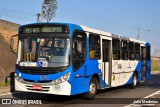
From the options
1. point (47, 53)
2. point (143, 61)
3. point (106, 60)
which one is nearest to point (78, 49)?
point (47, 53)

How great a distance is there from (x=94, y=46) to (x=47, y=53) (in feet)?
8.57

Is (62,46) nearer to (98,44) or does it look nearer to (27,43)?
(27,43)

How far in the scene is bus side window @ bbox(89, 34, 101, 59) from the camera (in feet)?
43.9

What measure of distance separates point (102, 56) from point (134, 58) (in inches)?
217

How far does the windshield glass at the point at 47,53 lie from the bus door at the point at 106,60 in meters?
3.28

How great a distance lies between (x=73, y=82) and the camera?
11703mm

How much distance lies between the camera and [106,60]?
49.2 feet

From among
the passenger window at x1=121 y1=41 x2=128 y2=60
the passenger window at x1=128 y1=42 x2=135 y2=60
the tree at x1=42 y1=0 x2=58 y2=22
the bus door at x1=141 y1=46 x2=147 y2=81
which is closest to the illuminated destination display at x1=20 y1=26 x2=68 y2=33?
the passenger window at x1=121 y1=41 x2=128 y2=60

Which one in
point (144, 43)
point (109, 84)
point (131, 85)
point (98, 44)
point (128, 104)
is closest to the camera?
point (128, 104)

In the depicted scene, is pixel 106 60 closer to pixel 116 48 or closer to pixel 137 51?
pixel 116 48

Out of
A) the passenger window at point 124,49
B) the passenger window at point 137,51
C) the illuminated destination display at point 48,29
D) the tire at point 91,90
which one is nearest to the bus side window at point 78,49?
the illuminated destination display at point 48,29

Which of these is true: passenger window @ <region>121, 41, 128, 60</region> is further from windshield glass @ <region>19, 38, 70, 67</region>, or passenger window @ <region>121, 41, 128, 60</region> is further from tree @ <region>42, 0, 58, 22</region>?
tree @ <region>42, 0, 58, 22</region>

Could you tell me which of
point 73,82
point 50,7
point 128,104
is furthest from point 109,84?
point 50,7

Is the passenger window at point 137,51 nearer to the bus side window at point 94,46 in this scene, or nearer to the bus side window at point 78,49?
the bus side window at point 94,46
